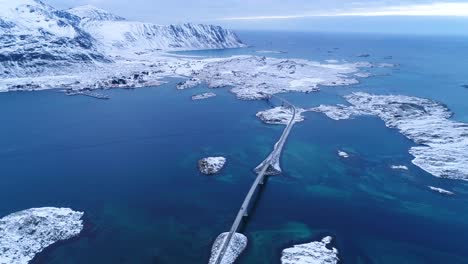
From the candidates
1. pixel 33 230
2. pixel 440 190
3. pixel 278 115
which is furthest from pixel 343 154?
pixel 33 230

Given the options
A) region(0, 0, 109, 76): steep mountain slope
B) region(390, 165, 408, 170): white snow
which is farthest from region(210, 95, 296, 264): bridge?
region(0, 0, 109, 76): steep mountain slope

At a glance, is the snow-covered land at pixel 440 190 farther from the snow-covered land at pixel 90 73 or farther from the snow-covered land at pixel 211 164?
the snow-covered land at pixel 90 73

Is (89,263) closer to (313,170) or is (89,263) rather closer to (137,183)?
(137,183)

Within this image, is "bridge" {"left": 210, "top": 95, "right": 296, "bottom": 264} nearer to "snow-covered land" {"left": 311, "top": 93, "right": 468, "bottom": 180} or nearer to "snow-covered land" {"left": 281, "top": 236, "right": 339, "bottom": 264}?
"snow-covered land" {"left": 281, "top": 236, "right": 339, "bottom": 264}

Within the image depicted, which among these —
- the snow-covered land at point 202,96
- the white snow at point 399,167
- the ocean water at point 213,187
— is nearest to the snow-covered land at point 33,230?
the ocean water at point 213,187

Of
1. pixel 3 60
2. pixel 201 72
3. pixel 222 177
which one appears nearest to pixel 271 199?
pixel 222 177

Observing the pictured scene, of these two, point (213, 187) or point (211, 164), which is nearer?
point (213, 187)

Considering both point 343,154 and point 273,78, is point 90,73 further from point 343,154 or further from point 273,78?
point 343,154
